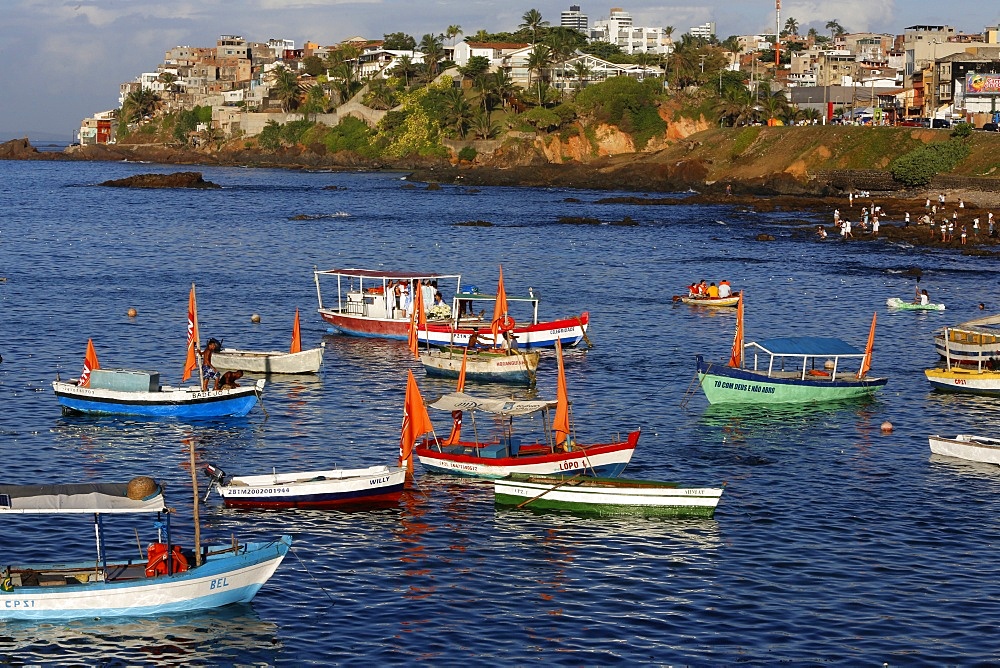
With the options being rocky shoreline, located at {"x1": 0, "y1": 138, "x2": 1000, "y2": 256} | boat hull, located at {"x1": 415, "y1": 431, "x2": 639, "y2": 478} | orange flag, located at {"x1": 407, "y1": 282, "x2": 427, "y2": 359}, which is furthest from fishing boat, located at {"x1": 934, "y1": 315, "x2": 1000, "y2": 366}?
rocky shoreline, located at {"x1": 0, "y1": 138, "x2": 1000, "y2": 256}

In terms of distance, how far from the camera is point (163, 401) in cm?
5025

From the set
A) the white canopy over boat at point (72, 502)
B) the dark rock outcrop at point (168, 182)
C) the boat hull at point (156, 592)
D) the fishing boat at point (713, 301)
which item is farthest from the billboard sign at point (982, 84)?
the white canopy over boat at point (72, 502)

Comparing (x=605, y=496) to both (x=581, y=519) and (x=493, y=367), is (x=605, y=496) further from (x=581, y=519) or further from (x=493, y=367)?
(x=493, y=367)

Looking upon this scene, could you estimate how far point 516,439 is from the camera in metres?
46.2

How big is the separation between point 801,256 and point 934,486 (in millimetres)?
66290

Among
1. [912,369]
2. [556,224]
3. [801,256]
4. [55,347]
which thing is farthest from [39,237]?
[912,369]

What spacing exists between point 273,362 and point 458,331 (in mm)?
9734

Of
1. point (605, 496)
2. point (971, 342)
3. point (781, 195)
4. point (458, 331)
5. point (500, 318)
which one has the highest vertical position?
point (781, 195)

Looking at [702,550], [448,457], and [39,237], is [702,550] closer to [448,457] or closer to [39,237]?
[448,457]

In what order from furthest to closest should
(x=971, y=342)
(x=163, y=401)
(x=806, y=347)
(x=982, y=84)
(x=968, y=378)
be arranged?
(x=982, y=84) → (x=971, y=342) → (x=968, y=378) → (x=806, y=347) → (x=163, y=401)

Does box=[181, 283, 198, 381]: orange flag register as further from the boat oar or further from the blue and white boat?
the boat oar

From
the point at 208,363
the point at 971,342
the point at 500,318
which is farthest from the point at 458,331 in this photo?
the point at 971,342

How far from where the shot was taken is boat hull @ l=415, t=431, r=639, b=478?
1612 inches

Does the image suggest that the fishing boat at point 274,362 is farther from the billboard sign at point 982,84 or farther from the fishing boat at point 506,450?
the billboard sign at point 982,84
